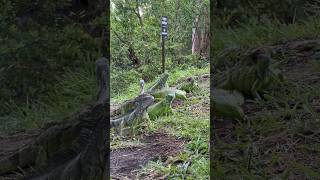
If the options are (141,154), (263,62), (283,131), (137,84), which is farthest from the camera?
(137,84)

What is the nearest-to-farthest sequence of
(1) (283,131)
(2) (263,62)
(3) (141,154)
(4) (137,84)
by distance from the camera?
(1) (283,131), (2) (263,62), (3) (141,154), (4) (137,84)

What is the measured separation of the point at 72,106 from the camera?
1920mm

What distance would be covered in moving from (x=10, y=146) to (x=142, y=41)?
0.70 metres

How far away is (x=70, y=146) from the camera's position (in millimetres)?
1861

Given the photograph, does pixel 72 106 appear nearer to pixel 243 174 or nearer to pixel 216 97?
pixel 216 97

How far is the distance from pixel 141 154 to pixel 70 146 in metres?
0.30

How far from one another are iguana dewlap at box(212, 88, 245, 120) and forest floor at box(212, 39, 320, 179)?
0.9 inches

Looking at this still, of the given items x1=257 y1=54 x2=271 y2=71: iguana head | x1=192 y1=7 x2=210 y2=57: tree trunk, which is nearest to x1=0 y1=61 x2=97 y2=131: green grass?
x1=192 y1=7 x2=210 y2=57: tree trunk

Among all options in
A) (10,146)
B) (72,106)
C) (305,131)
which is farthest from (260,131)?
(10,146)

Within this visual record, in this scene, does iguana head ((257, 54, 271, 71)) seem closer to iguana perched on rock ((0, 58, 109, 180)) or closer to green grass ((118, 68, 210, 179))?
green grass ((118, 68, 210, 179))

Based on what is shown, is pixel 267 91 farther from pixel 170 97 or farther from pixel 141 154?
pixel 141 154

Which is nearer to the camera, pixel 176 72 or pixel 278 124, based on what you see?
pixel 278 124

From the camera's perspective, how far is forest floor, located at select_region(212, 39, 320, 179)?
1513 mm

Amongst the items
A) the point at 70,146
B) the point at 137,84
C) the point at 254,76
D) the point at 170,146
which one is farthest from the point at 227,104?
the point at 70,146
